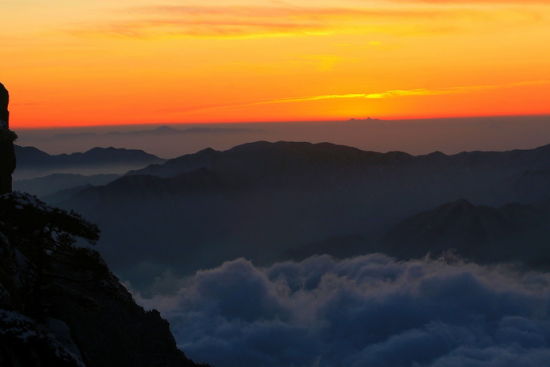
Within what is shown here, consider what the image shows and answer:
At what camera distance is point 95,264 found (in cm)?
2650

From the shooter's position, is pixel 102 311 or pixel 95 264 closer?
pixel 95 264

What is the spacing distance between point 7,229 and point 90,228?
3.36 metres

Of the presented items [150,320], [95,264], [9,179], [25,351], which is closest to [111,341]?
[150,320]

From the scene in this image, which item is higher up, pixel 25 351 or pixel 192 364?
pixel 25 351

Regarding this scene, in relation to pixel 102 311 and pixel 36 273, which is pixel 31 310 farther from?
pixel 102 311

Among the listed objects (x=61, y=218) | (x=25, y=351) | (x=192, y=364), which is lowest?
(x=192, y=364)

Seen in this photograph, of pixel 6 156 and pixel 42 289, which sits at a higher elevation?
pixel 6 156

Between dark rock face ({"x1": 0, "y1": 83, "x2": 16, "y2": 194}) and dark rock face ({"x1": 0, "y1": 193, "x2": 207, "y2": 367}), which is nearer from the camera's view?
dark rock face ({"x1": 0, "y1": 193, "x2": 207, "y2": 367})

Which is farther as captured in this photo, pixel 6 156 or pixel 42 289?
pixel 6 156

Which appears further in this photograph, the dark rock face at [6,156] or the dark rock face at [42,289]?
the dark rock face at [6,156]

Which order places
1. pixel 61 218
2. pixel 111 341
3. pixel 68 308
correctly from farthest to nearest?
pixel 111 341
pixel 68 308
pixel 61 218

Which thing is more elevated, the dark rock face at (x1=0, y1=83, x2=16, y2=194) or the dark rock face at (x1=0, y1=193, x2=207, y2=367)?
the dark rock face at (x1=0, y1=83, x2=16, y2=194)

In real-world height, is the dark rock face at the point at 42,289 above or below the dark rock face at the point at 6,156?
below

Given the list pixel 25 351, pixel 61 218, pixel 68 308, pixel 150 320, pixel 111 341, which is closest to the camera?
pixel 25 351
